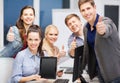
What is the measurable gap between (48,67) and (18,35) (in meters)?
0.57

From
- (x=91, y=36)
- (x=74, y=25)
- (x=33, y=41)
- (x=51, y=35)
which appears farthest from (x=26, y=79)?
(x=74, y=25)

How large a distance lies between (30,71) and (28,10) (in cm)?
70

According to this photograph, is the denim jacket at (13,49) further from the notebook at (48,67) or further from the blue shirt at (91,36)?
the blue shirt at (91,36)

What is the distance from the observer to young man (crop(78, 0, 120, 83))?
6.41 ft

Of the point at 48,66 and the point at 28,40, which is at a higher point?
the point at 28,40

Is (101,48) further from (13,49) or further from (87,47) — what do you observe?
(13,49)

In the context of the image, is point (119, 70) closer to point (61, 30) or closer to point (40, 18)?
point (61, 30)

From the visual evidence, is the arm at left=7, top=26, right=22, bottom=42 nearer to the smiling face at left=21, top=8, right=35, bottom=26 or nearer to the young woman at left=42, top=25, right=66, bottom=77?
the smiling face at left=21, top=8, right=35, bottom=26

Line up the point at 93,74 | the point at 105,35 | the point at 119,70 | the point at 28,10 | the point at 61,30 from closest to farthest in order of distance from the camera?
the point at 105,35 < the point at 119,70 < the point at 93,74 < the point at 28,10 < the point at 61,30

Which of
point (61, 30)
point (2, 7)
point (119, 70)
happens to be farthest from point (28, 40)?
point (2, 7)

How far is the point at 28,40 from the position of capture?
92.0 inches

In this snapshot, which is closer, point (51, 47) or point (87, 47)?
point (87, 47)

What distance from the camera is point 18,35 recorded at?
254 cm

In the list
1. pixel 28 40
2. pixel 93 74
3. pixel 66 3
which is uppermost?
pixel 66 3
